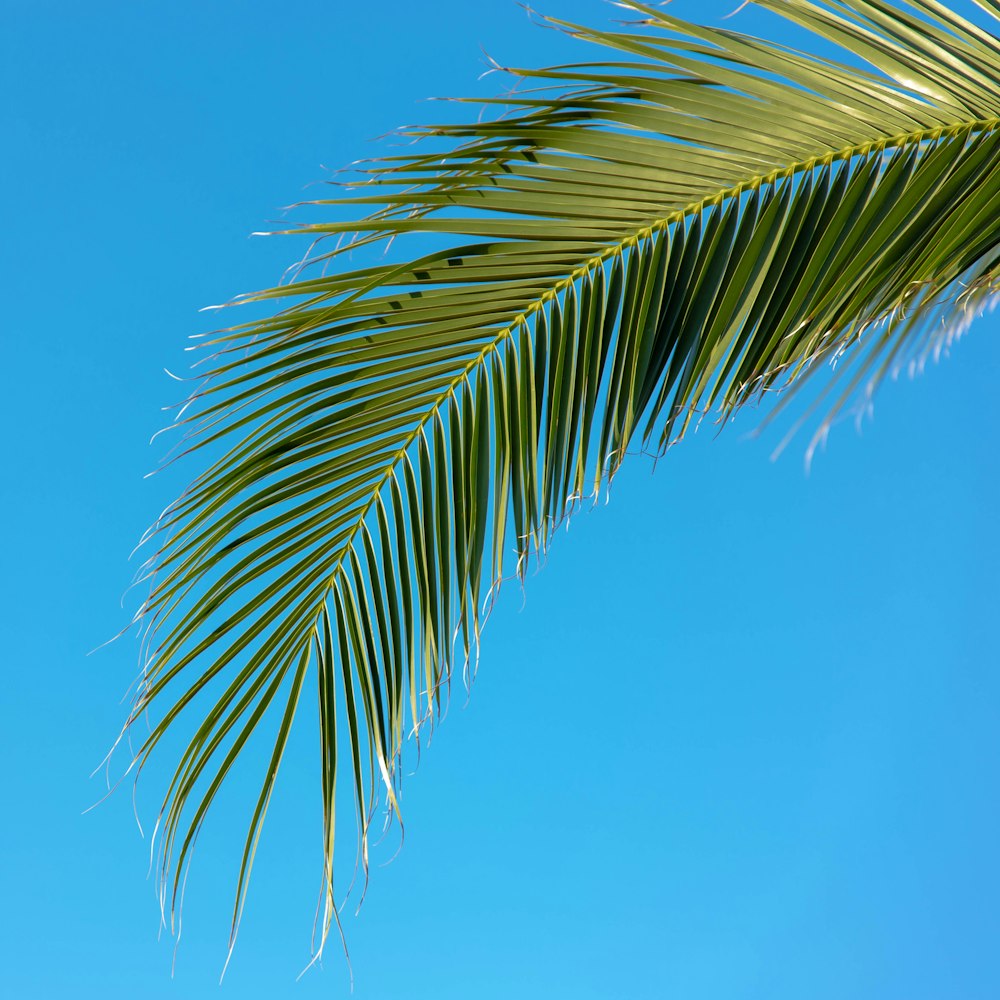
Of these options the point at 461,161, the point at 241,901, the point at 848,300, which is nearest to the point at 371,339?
the point at 461,161

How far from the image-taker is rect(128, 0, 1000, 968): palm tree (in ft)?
3.09

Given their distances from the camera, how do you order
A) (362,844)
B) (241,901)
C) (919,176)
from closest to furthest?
(919,176) < (362,844) < (241,901)

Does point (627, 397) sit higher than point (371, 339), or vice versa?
point (371, 339)

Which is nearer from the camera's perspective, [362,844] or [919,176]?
[919,176]

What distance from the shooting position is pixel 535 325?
1.16 metres

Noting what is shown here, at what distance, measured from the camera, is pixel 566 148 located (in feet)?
3.29

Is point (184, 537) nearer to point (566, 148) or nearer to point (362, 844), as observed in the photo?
point (362, 844)

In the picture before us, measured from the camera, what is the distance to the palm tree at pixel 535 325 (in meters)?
0.94

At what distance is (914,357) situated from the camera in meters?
A: 1.02

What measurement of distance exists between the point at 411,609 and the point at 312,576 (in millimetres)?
116

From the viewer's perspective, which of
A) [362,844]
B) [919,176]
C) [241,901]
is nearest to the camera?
[919,176]

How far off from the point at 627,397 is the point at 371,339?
0.27 metres

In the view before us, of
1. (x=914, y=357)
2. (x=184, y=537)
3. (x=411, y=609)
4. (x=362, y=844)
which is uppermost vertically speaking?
(x=184, y=537)

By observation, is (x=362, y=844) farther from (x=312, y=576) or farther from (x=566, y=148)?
(x=566, y=148)
